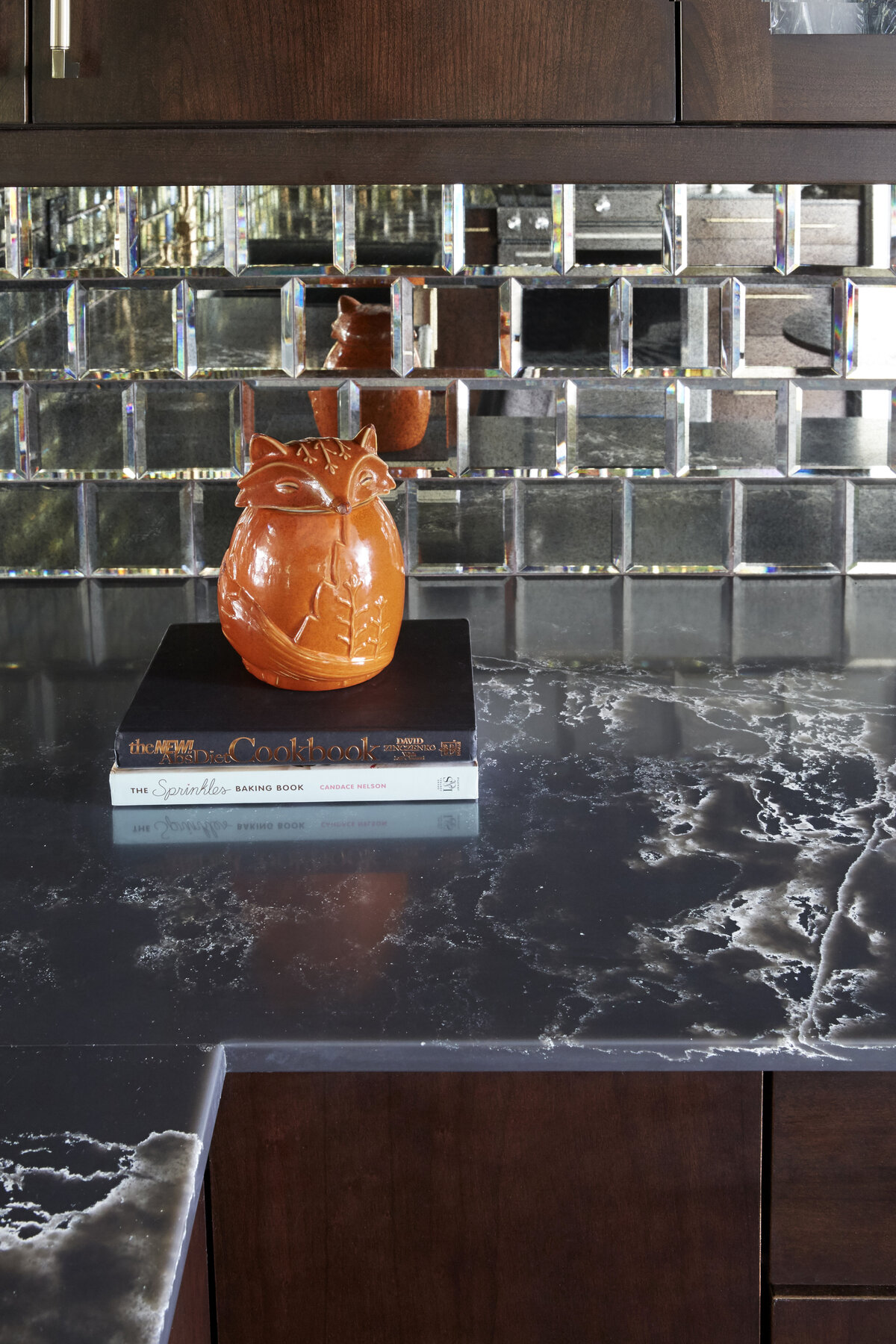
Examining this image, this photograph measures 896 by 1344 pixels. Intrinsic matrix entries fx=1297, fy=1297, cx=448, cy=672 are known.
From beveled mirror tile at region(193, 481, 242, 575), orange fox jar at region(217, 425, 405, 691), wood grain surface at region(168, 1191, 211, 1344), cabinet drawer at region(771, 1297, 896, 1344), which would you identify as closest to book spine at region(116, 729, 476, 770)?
orange fox jar at region(217, 425, 405, 691)

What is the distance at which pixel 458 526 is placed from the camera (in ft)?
5.94

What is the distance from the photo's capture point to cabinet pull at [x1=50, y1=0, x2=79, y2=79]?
→ 1.06 m

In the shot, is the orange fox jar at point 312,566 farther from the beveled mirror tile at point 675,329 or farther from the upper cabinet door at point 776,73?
the beveled mirror tile at point 675,329

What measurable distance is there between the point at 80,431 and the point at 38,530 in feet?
0.50

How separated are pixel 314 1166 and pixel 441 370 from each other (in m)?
1.17

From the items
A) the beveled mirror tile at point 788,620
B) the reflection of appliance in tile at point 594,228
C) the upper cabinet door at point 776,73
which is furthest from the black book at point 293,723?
the reflection of appliance in tile at point 594,228

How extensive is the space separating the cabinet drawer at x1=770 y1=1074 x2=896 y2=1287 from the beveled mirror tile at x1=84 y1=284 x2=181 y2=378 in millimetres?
1308

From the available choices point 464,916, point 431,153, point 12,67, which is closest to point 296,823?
point 464,916

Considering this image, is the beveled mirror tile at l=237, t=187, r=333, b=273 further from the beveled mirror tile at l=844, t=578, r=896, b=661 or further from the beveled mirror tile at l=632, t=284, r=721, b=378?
the beveled mirror tile at l=844, t=578, r=896, b=661

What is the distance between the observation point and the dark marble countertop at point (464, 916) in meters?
0.71

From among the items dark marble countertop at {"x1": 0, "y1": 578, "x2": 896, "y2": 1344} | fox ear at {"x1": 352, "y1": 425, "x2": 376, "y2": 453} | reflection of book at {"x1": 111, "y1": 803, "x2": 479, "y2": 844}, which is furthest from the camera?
fox ear at {"x1": 352, "y1": 425, "x2": 376, "y2": 453}

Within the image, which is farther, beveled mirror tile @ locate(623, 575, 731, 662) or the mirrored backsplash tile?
the mirrored backsplash tile

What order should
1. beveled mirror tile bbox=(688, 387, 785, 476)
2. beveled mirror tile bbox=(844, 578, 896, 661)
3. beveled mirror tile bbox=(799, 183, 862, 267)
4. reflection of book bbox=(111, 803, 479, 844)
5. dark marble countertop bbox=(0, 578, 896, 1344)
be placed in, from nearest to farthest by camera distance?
dark marble countertop bbox=(0, 578, 896, 1344) → reflection of book bbox=(111, 803, 479, 844) → beveled mirror tile bbox=(844, 578, 896, 661) → beveled mirror tile bbox=(799, 183, 862, 267) → beveled mirror tile bbox=(688, 387, 785, 476)

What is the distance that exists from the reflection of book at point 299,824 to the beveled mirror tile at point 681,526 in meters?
0.85
